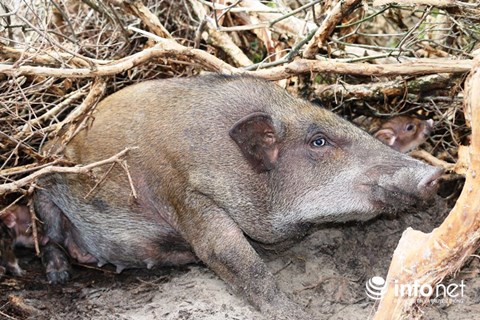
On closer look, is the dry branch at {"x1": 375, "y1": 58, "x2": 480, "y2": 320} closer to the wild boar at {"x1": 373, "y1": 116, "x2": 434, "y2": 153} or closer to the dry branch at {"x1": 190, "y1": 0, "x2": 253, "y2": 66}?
the wild boar at {"x1": 373, "y1": 116, "x2": 434, "y2": 153}

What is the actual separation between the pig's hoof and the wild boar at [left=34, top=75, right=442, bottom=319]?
0.36 meters

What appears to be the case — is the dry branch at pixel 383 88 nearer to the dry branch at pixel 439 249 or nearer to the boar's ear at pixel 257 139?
the boar's ear at pixel 257 139

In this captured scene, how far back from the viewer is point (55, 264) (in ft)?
17.1

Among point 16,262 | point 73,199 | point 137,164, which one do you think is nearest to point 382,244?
point 137,164

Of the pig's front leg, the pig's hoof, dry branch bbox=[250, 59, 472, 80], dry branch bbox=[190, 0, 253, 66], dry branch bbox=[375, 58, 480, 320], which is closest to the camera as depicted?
dry branch bbox=[375, 58, 480, 320]

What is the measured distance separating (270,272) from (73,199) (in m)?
1.46

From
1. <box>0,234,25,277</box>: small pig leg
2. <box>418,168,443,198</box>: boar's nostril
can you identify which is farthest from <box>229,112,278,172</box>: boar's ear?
<box>0,234,25,277</box>: small pig leg

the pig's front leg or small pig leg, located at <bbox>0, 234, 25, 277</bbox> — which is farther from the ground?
the pig's front leg

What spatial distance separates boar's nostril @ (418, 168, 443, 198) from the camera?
418 centimetres

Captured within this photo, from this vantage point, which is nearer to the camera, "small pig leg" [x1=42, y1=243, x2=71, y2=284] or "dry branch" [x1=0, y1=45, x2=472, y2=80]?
"dry branch" [x1=0, y1=45, x2=472, y2=80]

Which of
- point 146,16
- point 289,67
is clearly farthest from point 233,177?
point 146,16

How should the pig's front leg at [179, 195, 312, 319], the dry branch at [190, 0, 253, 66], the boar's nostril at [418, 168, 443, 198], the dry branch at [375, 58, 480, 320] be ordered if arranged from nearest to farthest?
the dry branch at [375, 58, 480, 320] → the boar's nostril at [418, 168, 443, 198] → the pig's front leg at [179, 195, 312, 319] → the dry branch at [190, 0, 253, 66]

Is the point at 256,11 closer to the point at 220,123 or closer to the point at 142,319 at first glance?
the point at 220,123

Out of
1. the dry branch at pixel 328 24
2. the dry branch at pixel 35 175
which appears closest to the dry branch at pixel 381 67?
the dry branch at pixel 328 24
